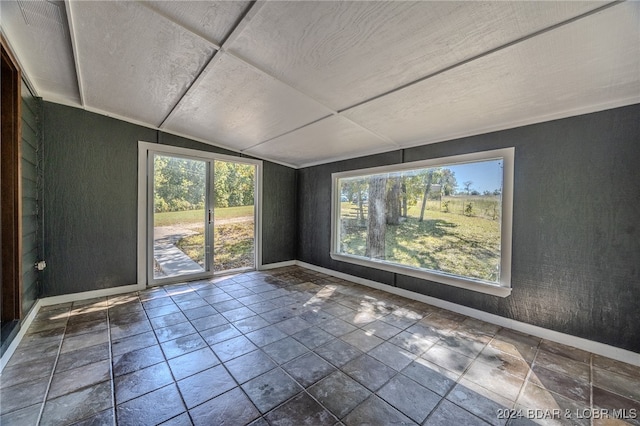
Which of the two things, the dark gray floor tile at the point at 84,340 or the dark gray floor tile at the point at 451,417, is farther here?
the dark gray floor tile at the point at 84,340

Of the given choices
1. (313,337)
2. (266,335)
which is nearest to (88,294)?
(266,335)

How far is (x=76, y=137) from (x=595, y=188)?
586 centimetres

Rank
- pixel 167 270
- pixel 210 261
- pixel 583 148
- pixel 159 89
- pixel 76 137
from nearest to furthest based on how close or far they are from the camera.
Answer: pixel 583 148 < pixel 159 89 < pixel 76 137 < pixel 167 270 < pixel 210 261

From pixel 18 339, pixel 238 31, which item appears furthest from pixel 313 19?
pixel 18 339

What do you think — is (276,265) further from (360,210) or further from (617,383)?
(617,383)

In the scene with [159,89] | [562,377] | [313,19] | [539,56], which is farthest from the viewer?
[159,89]

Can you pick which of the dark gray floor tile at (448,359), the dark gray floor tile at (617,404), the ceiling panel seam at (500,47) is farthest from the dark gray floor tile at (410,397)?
the ceiling panel seam at (500,47)

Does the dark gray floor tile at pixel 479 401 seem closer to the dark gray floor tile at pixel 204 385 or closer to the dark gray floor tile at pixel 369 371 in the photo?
the dark gray floor tile at pixel 369 371

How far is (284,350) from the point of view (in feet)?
7.20

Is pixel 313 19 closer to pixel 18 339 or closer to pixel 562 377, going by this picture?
pixel 562 377

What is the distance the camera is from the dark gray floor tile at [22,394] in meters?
1.53

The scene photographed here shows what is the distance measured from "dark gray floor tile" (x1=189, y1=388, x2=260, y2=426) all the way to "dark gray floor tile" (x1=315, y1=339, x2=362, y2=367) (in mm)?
722

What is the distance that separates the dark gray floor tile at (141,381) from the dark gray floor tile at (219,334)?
0.44m

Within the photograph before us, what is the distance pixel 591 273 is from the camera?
2.27m
